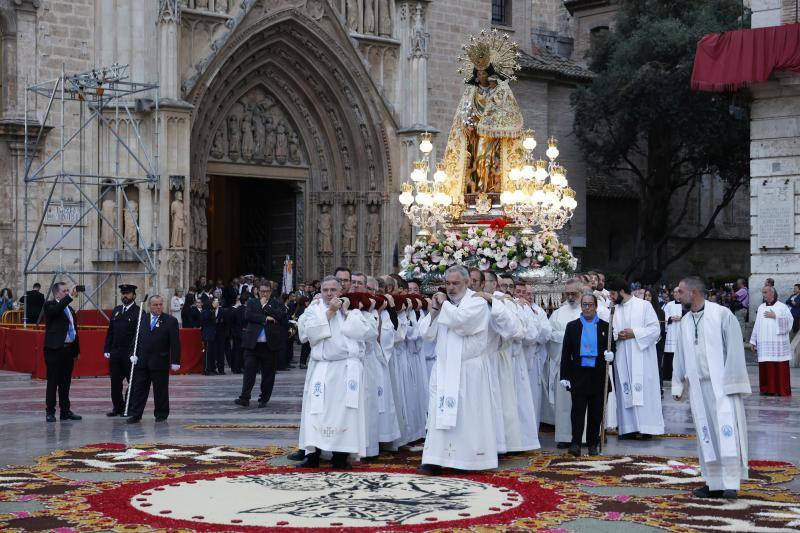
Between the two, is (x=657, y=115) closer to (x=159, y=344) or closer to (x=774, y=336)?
(x=774, y=336)

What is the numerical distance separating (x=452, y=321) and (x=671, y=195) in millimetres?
32109

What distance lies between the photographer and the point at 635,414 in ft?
47.5

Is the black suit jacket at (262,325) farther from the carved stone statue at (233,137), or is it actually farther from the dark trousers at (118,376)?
the carved stone statue at (233,137)

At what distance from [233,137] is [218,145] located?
457 mm

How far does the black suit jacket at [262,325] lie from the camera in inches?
708

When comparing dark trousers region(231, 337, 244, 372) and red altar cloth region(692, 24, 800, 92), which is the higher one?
red altar cloth region(692, 24, 800, 92)

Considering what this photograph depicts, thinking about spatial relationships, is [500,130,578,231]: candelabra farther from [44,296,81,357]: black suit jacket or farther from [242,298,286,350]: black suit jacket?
[44,296,81,357]: black suit jacket

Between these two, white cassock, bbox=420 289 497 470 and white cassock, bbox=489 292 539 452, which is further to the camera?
white cassock, bbox=489 292 539 452

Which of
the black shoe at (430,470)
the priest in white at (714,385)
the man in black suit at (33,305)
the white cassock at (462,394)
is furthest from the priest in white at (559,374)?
the man in black suit at (33,305)

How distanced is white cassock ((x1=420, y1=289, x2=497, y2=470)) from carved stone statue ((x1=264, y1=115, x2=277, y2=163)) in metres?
20.4

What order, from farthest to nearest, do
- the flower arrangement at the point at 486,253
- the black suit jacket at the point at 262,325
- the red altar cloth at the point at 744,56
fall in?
the red altar cloth at the point at 744,56 < the flower arrangement at the point at 486,253 < the black suit jacket at the point at 262,325

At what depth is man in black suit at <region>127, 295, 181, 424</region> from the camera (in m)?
15.8

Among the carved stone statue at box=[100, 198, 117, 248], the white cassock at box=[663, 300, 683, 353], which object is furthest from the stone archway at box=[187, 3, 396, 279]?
the white cassock at box=[663, 300, 683, 353]

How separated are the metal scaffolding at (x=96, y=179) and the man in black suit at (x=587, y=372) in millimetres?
14463
